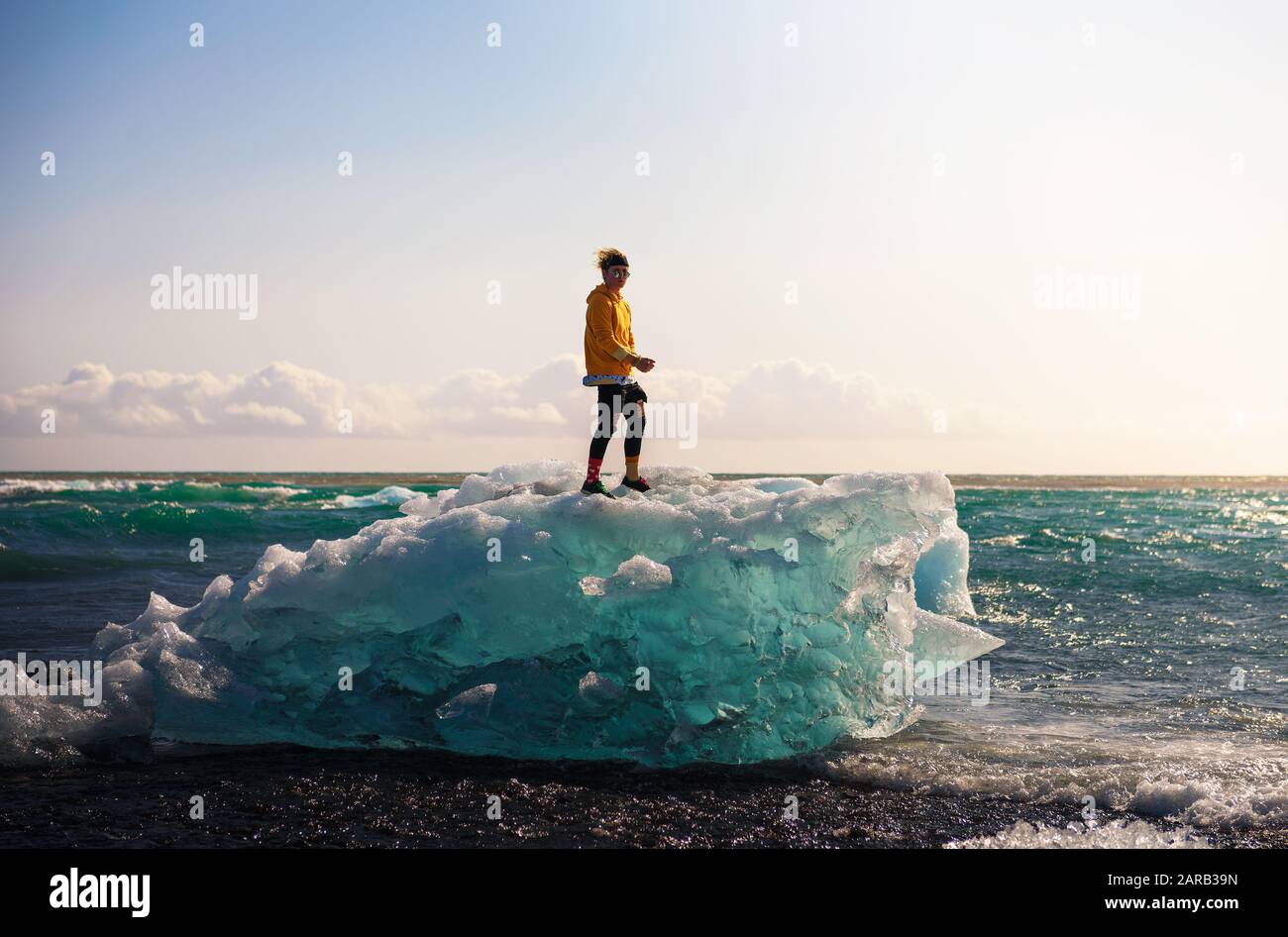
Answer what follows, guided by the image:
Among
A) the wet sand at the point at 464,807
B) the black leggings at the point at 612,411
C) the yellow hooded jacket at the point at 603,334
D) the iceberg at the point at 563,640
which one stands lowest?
the wet sand at the point at 464,807

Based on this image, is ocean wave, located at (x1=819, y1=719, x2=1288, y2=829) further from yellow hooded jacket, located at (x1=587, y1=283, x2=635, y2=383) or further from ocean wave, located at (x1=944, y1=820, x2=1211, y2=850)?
yellow hooded jacket, located at (x1=587, y1=283, x2=635, y2=383)

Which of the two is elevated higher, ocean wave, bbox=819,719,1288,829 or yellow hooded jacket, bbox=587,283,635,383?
yellow hooded jacket, bbox=587,283,635,383

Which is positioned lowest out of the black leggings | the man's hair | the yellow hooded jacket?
the black leggings

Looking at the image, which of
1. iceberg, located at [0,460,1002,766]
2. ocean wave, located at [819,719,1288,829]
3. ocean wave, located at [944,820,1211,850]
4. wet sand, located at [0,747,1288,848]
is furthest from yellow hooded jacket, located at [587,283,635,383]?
ocean wave, located at [944,820,1211,850]

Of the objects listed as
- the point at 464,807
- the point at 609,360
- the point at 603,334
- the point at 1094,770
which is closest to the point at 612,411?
the point at 609,360

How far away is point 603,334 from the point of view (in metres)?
7.95

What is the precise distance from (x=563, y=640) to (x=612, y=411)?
1.89m

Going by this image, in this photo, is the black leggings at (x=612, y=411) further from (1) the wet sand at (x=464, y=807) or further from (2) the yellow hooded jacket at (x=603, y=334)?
(1) the wet sand at (x=464, y=807)

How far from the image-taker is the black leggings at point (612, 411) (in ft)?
26.2

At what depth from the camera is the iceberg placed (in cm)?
731

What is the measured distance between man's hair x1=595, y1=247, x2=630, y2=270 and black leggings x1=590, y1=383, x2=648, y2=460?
1010 millimetres

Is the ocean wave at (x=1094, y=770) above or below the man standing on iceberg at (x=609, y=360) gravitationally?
below

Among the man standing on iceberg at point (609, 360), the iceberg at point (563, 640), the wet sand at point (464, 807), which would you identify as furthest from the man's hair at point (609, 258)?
the wet sand at point (464, 807)

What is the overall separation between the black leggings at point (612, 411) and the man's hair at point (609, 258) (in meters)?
1.01
